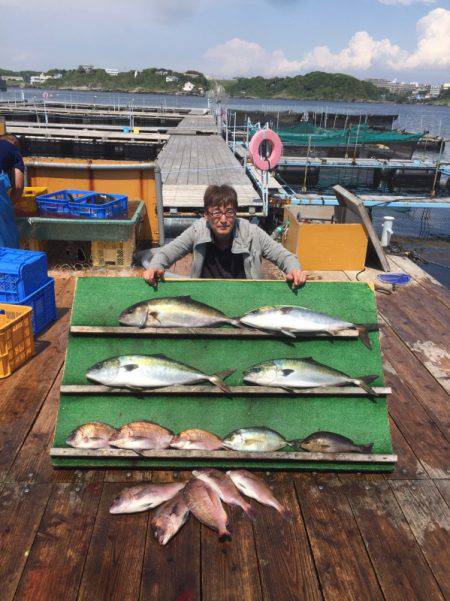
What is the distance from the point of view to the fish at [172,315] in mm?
3508

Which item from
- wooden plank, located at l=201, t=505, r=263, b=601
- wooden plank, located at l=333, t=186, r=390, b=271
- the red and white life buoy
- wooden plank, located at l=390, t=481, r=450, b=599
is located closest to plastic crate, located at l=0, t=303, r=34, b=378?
wooden plank, located at l=201, t=505, r=263, b=601

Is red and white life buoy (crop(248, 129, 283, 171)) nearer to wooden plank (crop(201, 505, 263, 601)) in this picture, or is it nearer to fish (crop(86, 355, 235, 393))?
fish (crop(86, 355, 235, 393))

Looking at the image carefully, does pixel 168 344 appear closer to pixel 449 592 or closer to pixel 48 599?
pixel 48 599

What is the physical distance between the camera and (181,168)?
1761cm

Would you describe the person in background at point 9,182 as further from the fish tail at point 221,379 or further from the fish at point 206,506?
the fish at point 206,506

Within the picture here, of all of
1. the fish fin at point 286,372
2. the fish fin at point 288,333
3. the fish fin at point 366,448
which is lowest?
the fish fin at point 366,448

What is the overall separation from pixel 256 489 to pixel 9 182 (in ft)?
21.7

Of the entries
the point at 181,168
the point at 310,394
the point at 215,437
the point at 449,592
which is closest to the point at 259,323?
the point at 310,394

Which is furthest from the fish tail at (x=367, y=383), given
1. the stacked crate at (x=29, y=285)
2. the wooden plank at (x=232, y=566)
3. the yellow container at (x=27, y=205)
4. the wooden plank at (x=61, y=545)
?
the yellow container at (x=27, y=205)

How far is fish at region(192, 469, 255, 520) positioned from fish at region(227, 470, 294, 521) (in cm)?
5

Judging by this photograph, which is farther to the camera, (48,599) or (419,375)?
(419,375)

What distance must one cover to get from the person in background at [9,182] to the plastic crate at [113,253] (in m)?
1.41

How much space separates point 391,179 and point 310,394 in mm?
34209

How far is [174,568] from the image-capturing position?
261 centimetres
